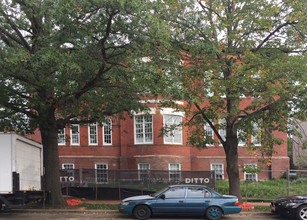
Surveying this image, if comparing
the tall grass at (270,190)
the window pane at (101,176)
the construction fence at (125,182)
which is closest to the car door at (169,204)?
the construction fence at (125,182)

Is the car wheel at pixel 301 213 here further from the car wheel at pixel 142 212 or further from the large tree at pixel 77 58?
the large tree at pixel 77 58

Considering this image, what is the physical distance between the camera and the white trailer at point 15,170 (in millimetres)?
12414

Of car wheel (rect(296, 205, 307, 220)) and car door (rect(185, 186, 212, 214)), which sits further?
car door (rect(185, 186, 212, 214))

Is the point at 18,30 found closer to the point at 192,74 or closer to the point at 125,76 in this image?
the point at 125,76

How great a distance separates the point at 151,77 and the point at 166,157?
15.2 metres

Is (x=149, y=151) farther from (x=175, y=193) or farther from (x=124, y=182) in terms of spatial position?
(x=175, y=193)

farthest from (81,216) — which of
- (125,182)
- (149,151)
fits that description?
(149,151)

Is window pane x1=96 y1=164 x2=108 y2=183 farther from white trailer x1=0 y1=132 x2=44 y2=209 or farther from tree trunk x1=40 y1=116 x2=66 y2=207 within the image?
white trailer x1=0 y1=132 x2=44 y2=209

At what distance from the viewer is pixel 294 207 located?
42.1ft

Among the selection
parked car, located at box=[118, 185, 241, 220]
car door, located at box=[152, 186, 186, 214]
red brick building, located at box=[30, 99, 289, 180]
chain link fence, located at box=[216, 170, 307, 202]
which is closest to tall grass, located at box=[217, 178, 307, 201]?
chain link fence, located at box=[216, 170, 307, 202]

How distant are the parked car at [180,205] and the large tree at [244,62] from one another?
3329mm

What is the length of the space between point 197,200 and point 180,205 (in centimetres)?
66

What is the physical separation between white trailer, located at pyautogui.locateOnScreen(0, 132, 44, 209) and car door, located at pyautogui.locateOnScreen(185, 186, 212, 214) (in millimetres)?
6079

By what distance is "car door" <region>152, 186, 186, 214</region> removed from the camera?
12836 mm
